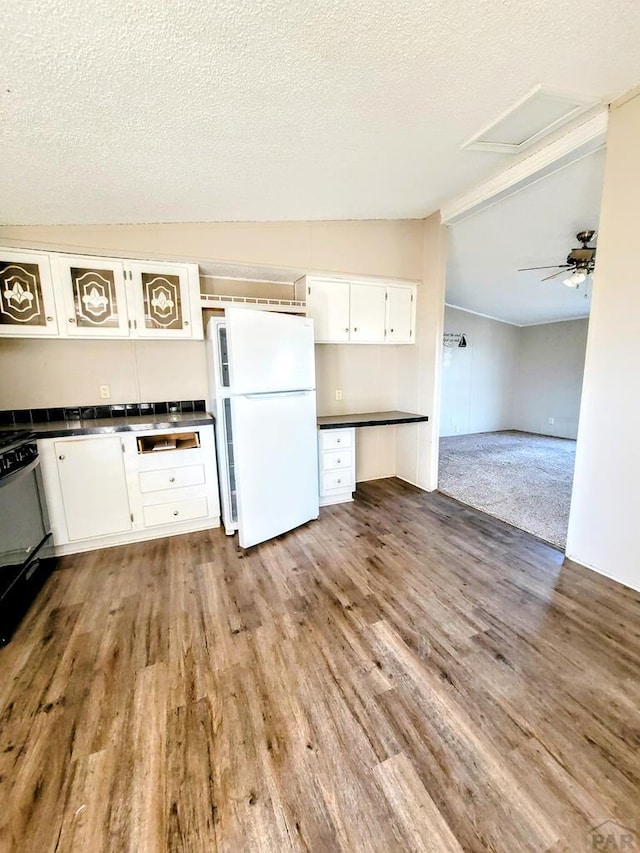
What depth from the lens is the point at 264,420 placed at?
260 cm

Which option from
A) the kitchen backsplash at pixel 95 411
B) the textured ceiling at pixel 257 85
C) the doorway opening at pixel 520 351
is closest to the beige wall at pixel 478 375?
the doorway opening at pixel 520 351

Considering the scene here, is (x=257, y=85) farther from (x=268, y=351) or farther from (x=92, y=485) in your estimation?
(x=92, y=485)

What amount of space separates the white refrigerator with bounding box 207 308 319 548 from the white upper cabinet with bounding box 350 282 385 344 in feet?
2.60

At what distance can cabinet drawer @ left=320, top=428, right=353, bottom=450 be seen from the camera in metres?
3.36

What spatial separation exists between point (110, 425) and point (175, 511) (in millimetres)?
825

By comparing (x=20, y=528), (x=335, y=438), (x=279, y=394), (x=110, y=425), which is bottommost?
(x=20, y=528)

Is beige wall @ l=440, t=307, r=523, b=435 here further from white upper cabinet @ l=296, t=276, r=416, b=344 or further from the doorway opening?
white upper cabinet @ l=296, t=276, r=416, b=344

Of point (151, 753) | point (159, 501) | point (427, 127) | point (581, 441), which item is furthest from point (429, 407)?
point (151, 753)

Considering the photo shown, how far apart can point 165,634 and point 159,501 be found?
115 centimetres

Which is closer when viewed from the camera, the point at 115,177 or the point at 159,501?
the point at 115,177

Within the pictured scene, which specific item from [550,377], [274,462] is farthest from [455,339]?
[274,462]

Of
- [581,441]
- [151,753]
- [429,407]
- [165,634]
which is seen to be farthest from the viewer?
[429,407]

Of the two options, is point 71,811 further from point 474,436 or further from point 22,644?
point 474,436

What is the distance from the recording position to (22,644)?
1.77 metres
